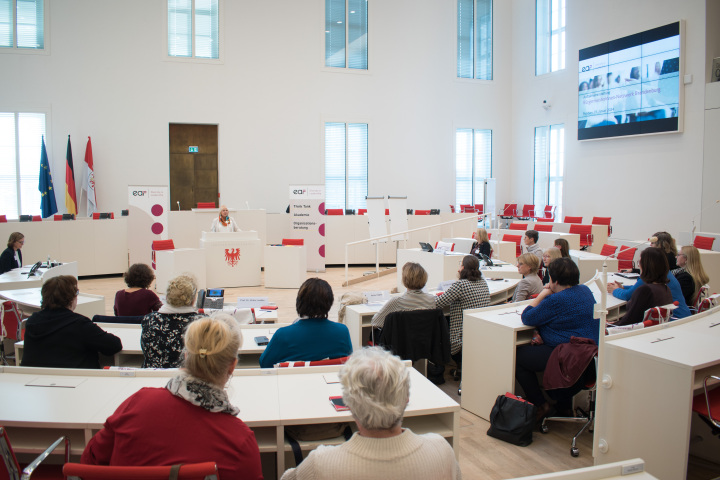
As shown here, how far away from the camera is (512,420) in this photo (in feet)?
12.1

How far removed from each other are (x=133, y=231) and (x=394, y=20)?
880cm

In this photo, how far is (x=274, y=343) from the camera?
309cm

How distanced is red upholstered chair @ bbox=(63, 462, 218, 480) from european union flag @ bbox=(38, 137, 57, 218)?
12.2 m

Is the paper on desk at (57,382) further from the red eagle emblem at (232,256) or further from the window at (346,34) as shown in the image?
the window at (346,34)

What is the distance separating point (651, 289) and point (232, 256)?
7.25 metres

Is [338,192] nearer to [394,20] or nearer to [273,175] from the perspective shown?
[273,175]

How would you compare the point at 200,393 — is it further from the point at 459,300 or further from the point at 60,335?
the point at 459,300

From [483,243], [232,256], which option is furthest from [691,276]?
[232,256]

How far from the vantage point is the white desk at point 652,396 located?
2.76 metres

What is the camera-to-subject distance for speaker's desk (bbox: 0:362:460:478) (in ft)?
7.14

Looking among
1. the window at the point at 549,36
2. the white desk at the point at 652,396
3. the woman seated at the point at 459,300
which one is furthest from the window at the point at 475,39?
the white desk at the point at 652,396

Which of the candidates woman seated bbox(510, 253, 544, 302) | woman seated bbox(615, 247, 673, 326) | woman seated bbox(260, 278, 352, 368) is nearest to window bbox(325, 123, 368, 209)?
woman seated bbox(510, 253, 544, 302)

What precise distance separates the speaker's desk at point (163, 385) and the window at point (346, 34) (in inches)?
497

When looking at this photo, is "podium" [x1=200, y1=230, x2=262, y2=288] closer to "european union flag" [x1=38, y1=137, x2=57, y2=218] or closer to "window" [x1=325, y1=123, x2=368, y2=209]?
"european union flag" [x1=38, y1=137, x2=57, y2=218]
